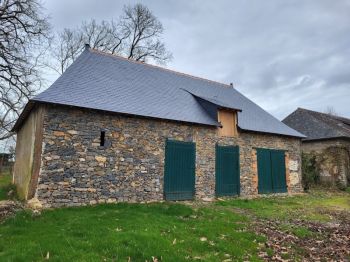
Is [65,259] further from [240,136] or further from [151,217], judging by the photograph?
[240,136]

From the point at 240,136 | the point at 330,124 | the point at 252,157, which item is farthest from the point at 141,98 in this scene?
the point at 330,124

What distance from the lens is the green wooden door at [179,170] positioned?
1113 centimetres

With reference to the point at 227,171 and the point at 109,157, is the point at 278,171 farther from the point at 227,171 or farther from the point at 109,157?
the point at 109,157

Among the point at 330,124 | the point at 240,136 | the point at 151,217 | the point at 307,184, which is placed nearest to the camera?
the point at 151,217

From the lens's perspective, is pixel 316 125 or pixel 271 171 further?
pixel 316 125

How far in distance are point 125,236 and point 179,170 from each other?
566 centimetres

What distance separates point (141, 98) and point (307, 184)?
465 inches

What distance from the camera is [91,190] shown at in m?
9.49

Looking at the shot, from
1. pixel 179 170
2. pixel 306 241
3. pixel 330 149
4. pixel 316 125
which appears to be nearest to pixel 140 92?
pixel 179 170

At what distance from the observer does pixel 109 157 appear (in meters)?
9.95

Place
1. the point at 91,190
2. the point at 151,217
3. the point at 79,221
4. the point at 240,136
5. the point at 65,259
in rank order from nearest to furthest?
the point at 65,259 < the point at 79,221 < the point at 151,217 < the point at 91,190 < the point at 240,136

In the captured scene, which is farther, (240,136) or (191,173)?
(240,136)

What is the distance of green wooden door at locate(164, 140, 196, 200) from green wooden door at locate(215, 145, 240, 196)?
128cm

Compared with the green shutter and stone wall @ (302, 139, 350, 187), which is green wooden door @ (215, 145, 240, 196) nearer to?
the green shutter
